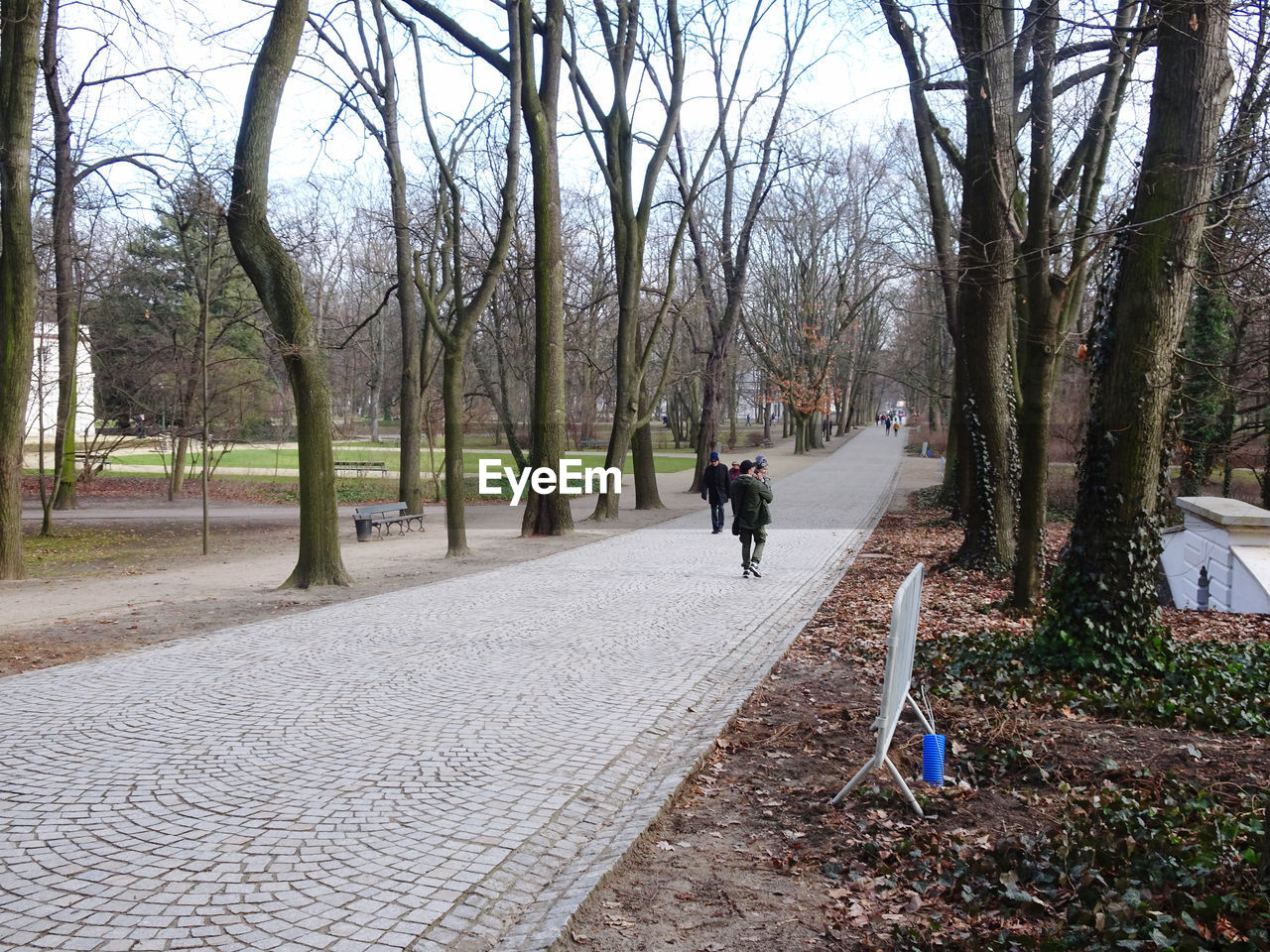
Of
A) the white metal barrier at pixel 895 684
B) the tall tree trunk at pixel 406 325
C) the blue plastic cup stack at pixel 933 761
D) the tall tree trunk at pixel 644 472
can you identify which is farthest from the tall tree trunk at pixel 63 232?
the blue plastic cup stack at pixel 933 761

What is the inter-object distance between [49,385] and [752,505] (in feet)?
58.1

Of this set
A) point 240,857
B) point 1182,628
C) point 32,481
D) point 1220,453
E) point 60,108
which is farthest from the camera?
point 32,481

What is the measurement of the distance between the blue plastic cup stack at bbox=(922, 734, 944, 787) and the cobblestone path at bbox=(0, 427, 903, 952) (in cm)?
143

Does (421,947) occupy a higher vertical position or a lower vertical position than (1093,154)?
lower

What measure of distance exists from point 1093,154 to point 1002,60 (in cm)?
164

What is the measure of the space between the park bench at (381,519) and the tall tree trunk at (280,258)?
8.38 meters

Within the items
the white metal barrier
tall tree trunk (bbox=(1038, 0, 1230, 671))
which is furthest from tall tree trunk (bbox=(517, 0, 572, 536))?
the white metal barrier

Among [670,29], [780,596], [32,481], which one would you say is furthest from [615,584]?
[32,481]

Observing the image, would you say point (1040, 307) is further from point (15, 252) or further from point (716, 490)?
point (15, 252)

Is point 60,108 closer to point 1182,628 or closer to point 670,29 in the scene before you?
point 670,29

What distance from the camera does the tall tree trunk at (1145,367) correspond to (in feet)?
23.9

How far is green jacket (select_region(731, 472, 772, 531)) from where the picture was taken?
1406 cm

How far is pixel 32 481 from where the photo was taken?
36219 mm

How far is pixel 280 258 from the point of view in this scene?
12.2m
